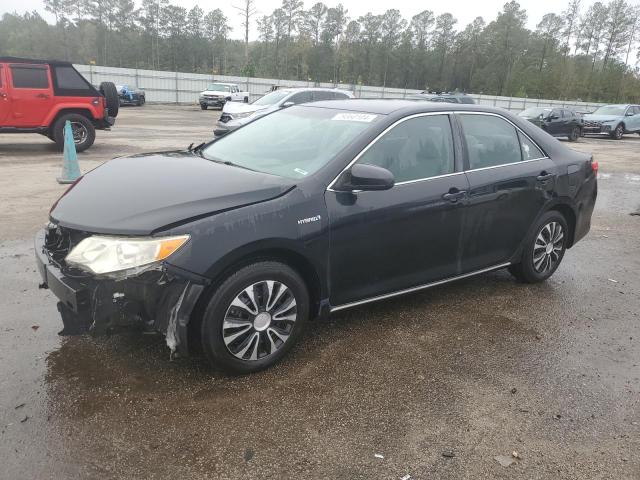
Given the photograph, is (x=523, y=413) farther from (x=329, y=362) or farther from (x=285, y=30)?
(x=285, y=30)

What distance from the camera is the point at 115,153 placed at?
1219 cm

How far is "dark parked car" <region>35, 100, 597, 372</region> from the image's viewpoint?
276 cm

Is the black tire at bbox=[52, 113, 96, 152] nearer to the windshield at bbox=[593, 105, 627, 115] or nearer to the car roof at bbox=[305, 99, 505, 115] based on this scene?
the car roof at bbox=[305, 99, 505, 115]

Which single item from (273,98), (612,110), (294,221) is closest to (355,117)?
(294,221)

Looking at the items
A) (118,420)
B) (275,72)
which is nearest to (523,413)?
(118,420)

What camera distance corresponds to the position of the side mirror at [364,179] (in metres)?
3.20

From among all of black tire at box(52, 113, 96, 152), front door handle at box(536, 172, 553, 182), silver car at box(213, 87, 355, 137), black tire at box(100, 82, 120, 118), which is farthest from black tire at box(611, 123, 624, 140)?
front door handle at box(536, 172, 553, 182)

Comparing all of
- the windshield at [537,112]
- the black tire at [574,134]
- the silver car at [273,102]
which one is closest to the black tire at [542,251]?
the silver car at [273,102]

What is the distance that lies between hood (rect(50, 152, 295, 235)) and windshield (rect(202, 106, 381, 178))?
0.22m

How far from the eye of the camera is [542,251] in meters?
4.79

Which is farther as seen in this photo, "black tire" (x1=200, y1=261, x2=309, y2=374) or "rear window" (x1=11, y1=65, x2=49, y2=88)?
"rear window" (x1=11, y1=65, x2=49, y2=88)

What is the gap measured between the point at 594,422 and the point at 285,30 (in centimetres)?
9743

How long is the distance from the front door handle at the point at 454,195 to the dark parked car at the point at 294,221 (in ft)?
0.05

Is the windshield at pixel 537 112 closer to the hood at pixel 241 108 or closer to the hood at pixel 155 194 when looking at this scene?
the hood at pixel 241 108
